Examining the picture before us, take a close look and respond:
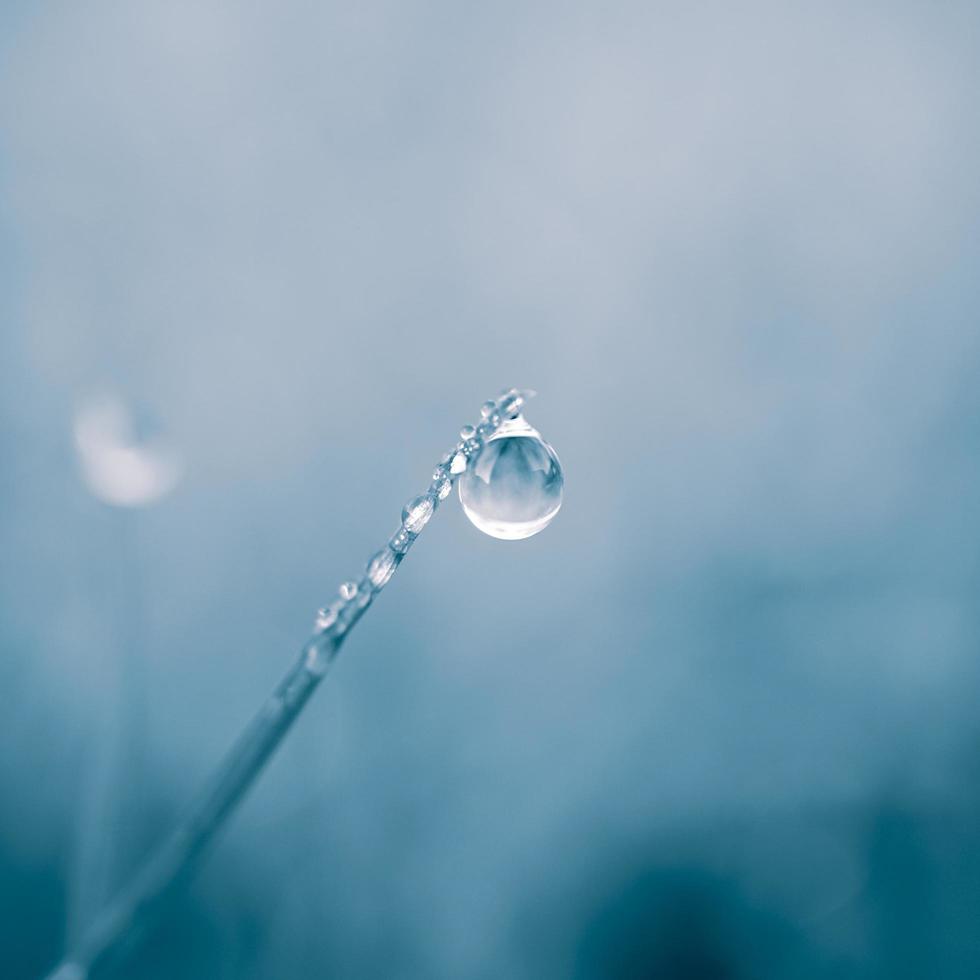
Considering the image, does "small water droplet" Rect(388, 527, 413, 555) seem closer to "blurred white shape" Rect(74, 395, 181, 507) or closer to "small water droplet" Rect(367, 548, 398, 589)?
"small water droplet" Rect(367, 548, 398, 589)

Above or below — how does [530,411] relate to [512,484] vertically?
above

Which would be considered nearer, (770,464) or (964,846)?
(964,846)

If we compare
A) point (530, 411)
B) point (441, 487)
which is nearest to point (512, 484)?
point (441, 487)

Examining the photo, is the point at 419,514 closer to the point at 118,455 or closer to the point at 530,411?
the point at 118,455

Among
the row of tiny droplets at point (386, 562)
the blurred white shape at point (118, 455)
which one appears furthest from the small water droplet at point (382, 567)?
the blurred white shape at point (118, 455)

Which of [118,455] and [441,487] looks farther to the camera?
[118,455]

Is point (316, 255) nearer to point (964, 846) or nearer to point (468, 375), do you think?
point (468, 375)

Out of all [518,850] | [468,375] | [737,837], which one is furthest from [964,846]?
[468,375]
